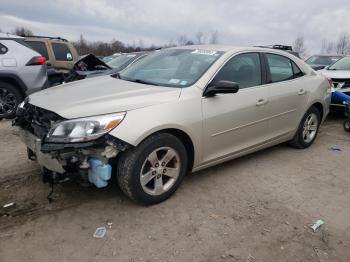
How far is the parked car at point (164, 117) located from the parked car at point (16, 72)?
3.40m


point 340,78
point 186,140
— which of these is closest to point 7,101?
point 186,140

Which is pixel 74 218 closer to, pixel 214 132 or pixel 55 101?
pixel 55 101

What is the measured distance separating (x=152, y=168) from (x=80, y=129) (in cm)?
79

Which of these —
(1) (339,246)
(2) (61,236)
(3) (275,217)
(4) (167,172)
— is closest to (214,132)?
(4) (167,172)

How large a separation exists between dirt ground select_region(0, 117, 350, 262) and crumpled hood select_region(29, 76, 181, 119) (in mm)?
990

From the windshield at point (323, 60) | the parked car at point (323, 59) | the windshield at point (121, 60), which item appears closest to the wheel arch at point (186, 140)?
the windshield at point (121, 60)

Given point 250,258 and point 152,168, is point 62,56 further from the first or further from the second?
point 250,258

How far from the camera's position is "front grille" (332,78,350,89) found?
308 inches

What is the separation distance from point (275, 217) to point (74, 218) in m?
1.92

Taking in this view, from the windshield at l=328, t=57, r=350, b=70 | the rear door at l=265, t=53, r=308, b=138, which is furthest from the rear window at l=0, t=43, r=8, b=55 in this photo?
the windshield at l=328, t=57, r=350, b=70

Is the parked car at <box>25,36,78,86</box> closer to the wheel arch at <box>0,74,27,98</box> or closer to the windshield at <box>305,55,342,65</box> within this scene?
the wheel arch at <box>0,74,27,98</box>

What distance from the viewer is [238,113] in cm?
400

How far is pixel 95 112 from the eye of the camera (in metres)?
3.08

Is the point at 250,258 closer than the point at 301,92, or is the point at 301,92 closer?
the point at 250,258
